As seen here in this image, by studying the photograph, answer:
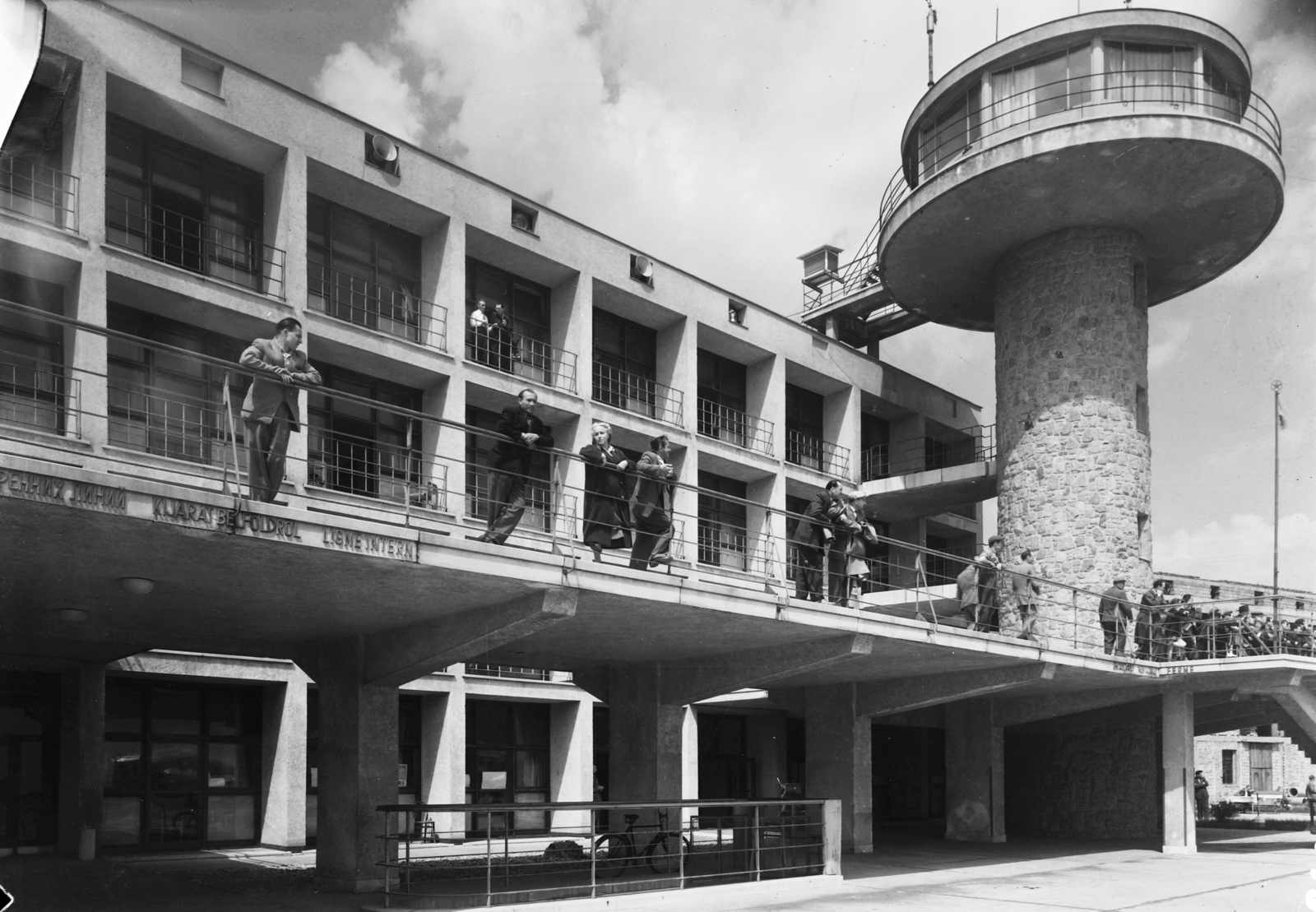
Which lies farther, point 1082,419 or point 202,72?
point 1082,419

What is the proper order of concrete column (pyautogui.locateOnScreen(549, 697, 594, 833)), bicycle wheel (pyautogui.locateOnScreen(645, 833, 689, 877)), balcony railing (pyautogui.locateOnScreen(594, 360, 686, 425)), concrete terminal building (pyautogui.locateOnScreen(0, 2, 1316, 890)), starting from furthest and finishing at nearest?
concrete column (pyautogui.locateOnScreen(549, 697, 594, 833)) → balcony railing (pyautogui.locateOnScreen(594, 360, 686, 425)) → bicycle wheel (pyautogui.locateOnScreen(645, 833, 689, 877)) → concrete terminal building (pyautogui.locateOnScreen(0, 2, 1316, 890))

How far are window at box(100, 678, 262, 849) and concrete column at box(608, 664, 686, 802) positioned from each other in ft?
28.7

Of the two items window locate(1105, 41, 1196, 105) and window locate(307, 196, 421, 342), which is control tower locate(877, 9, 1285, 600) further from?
window locate(307, 196, 421, 342)

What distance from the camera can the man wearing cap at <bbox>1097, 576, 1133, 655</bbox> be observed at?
2216cm

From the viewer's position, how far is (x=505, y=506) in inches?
496

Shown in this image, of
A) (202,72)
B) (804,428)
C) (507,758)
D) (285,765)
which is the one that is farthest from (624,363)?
(202,72)

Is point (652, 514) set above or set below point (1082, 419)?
below

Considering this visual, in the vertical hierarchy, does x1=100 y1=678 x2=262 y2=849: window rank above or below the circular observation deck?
below

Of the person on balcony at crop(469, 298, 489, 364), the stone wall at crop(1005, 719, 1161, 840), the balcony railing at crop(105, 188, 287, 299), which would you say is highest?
the balcony railing at crop(105, 188, 287, 299)

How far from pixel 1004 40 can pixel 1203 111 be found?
427 centimetres

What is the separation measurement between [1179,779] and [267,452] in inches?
762

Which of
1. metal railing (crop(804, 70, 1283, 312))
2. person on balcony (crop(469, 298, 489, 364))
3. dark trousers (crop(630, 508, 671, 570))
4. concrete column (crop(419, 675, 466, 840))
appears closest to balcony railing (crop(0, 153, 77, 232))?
person on balcony (crop(469, 298, 489, 364))

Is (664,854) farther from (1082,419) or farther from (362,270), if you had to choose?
(1082,419)

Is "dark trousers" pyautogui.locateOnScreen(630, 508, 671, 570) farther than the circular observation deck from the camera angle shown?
No
